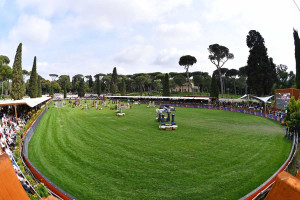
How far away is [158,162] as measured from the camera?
10.1 m

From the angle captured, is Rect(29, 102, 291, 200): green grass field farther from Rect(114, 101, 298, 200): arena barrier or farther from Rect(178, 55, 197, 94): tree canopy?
Rect(178, 55, 197, 94): tree canopy

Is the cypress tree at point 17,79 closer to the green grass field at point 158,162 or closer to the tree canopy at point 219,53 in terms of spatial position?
the green grass field at point 158,162

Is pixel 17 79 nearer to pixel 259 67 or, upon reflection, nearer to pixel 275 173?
pixel 275 173

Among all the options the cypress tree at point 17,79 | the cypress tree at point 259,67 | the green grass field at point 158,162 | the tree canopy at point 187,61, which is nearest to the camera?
the green grass field at point 158,162

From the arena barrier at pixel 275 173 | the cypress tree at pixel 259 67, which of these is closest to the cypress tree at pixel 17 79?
the arena barrier at pixel 275 173

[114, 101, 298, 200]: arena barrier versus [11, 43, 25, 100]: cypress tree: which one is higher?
[11, 43, 25, 100]: cypress tree

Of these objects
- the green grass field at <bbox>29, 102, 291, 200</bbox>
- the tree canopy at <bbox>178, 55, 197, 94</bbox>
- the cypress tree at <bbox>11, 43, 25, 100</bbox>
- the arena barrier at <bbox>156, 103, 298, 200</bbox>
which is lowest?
the green grass field at <bbox>29, 102, 291, 200</bbox>

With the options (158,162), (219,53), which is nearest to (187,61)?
(219,53)

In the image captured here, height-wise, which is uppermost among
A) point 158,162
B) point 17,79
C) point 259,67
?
point 259,67

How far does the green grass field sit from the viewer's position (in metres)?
7.37

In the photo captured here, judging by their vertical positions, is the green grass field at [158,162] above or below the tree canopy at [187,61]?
below

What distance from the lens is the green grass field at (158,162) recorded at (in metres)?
7.37

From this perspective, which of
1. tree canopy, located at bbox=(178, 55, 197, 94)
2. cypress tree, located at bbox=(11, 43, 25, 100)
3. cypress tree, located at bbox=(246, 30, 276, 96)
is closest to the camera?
cypress tree, located at bbox=(11, 43, 25, 100)

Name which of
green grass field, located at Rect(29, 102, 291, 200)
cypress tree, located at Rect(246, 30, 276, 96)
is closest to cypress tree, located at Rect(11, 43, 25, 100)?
green grass field, located at Rect(29, 102, 291, 200)
